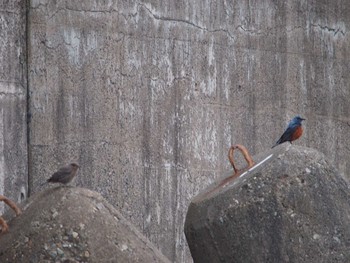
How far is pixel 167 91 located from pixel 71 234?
2.91m

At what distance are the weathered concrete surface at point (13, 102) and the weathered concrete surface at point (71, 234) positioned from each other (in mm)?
1476

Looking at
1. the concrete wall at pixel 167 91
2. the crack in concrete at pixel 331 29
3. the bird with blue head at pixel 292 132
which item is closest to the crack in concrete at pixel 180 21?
the concrete wall at pixel 167 91

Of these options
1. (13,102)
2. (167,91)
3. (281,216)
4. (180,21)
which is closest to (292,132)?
(167,91)

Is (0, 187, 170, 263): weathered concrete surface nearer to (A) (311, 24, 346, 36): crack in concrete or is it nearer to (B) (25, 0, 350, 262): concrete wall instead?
(B) (25, 0, 350, 262): concrete wall

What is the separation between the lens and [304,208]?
208 inches

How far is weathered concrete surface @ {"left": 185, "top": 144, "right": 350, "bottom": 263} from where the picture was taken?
5.23 m

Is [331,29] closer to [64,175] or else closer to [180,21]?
[180,21]

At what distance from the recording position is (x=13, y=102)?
261 inches

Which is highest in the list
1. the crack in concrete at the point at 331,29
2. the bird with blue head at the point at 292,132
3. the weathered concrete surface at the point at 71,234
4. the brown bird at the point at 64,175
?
the crack in concrete at the point at 331,29

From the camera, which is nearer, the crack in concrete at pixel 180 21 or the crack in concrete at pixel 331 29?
the crack in concrete at pixel 180 21

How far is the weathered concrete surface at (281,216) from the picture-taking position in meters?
5.23

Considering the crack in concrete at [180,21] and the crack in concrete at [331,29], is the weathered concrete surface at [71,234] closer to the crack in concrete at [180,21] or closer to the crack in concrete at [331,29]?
the crack in concrete at [180,21]

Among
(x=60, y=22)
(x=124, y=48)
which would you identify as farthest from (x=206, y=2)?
(x=60, y=22)

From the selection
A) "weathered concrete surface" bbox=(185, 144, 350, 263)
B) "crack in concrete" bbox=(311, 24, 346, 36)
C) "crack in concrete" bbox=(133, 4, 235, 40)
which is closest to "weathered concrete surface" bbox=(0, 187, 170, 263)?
"weathered concrete surface" bbox=(185, 144, 350, 263)
